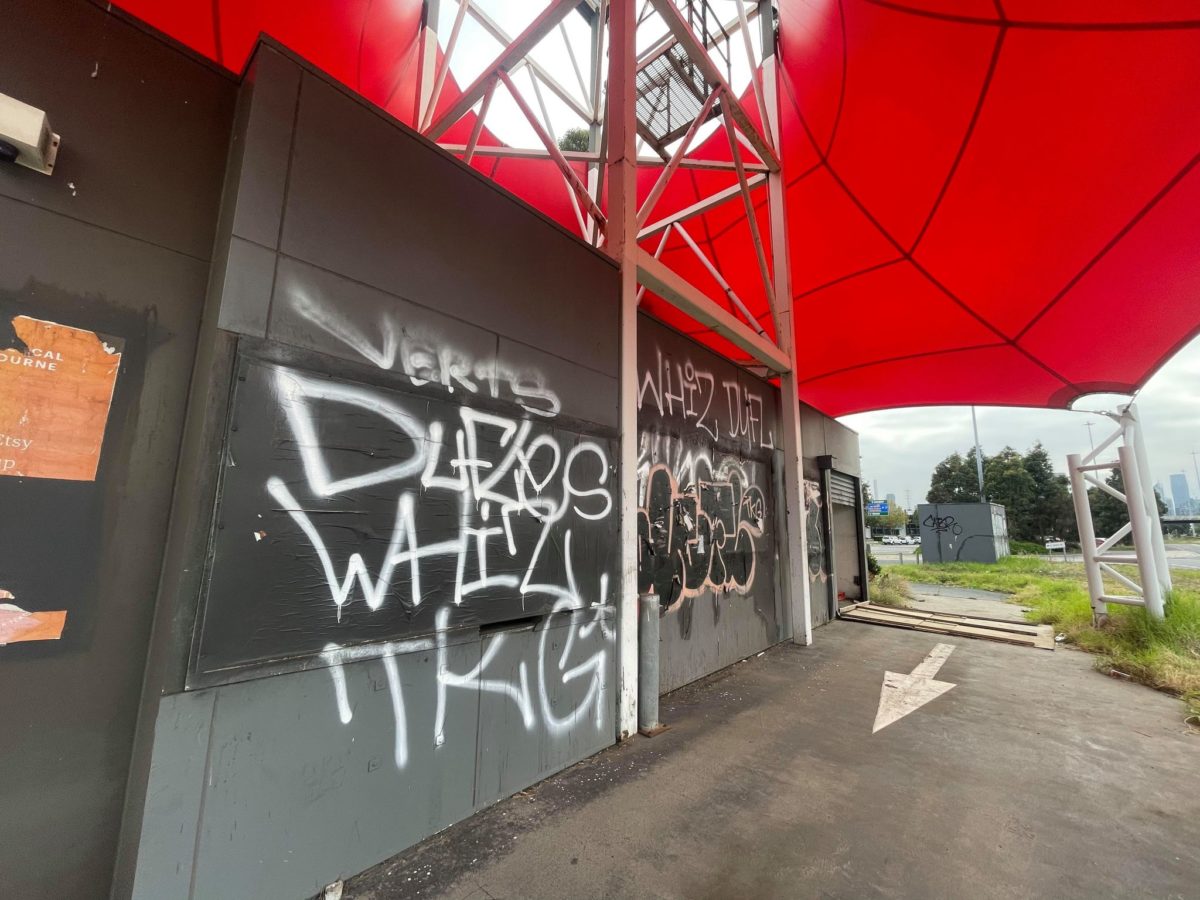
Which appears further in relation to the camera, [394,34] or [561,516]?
[394,34]

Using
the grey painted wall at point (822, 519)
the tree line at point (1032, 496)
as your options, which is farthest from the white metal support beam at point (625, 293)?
the tree line at point (1032, 496)

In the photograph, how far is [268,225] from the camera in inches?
78.9

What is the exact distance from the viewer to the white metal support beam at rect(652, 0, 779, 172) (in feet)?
15.4

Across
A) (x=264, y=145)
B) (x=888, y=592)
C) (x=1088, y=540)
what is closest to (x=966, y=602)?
(x=888, y=592)

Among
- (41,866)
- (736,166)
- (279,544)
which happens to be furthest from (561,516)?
(736,166)

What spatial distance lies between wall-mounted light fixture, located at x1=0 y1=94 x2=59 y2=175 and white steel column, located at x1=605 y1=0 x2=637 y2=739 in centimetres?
299

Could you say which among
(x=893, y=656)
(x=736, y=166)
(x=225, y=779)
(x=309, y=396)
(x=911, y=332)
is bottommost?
(x=893, y=656)

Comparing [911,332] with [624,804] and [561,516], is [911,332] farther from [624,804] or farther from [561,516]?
[624,804]

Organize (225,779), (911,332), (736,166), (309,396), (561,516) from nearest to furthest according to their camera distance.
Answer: (225,779) → (309,396) → (561,516) → (736,166) → (911,332)

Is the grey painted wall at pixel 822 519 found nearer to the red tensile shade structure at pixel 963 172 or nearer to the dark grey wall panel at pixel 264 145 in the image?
the red tensile shade structure at pixel 963 172

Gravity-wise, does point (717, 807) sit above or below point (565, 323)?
below

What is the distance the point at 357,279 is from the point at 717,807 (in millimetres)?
3338

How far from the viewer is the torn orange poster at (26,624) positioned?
158 centimetres

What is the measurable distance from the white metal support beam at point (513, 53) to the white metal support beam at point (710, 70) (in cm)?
92
